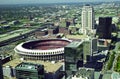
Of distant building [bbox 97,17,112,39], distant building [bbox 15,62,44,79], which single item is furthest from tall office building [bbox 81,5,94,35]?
distant building [bbox 15,62,44,79]

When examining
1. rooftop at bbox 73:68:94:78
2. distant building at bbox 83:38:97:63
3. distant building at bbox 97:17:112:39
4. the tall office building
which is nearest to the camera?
rooftop at bbox 73:68:94:78

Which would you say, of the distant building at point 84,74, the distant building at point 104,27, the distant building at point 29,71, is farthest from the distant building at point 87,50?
the distant building at point 104,27

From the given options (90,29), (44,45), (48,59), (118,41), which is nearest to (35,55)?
(48,59)

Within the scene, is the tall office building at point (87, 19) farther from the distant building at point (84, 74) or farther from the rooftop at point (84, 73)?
the distant building at point (84, 74)

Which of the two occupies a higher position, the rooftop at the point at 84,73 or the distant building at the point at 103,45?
the rooftop at the point at 84,73

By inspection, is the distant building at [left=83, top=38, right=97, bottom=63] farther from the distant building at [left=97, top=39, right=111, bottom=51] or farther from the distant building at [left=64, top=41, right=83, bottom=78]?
the distant building at [left=64, top=41, right=83, bottom=78]

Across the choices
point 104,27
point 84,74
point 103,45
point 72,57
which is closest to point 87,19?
point 104,27

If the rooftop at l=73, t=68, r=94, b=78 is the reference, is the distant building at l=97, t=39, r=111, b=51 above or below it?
below
